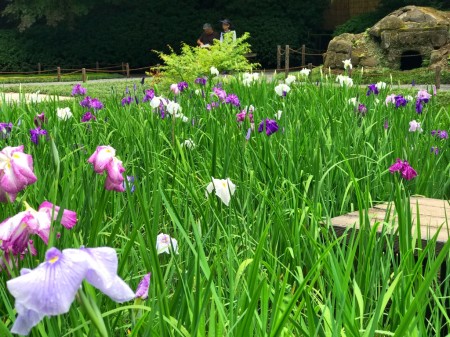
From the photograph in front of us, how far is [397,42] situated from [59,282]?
16874mm

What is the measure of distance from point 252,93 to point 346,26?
20.9 meters

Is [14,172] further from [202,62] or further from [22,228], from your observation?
[202,62]

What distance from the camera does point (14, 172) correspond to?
1.35m

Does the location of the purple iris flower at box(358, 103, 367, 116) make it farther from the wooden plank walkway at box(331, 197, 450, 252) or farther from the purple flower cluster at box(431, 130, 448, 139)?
the wooden plank walkway at box(331, 197, 450, 252)

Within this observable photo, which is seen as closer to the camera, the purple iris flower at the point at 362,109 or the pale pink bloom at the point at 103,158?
the pale pink bloom at the point at 103,158

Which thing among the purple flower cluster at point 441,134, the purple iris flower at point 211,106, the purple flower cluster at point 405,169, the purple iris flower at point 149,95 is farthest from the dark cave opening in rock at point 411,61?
the purple flower cluster at point 405,169

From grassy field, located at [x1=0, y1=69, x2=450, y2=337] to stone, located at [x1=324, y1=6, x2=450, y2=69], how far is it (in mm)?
11591

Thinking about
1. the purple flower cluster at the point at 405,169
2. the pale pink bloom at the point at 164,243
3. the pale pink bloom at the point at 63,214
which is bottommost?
the pale pink bloom at the point at 164,243

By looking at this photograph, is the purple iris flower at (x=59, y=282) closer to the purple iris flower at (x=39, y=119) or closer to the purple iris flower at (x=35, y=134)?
the purple iris flower at (x=35, y=134)

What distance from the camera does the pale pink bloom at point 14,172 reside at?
1.35 metres

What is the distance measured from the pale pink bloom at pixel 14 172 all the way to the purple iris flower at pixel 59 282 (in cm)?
61

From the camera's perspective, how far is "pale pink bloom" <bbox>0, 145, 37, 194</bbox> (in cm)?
135

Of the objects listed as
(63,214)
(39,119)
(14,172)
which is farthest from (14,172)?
(39,119)

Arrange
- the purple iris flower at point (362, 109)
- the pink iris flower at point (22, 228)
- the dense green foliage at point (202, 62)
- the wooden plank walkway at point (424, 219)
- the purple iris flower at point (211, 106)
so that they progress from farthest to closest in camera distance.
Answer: the dense green foliage at point (202, 62)
the purple iris flower at point (211, 106)
the purple iris flower at point (362, 109)
the wooden plank walkway at point (424, 219)
the pink iris flower at point (22, 228)
